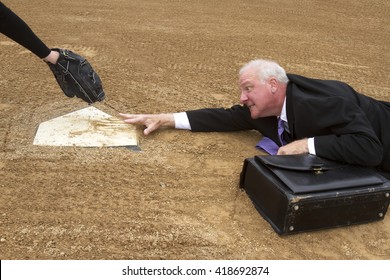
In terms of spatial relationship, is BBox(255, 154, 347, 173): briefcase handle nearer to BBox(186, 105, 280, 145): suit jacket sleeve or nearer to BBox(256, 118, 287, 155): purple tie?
BBox(256, 118, 287, 155): purple tie

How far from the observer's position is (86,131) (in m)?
3.53

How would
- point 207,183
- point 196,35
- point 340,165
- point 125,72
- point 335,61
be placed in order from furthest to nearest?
point 196,35, point 335,61, point 125,72, point 207,183, point 340,165

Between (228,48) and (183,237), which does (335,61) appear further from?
(183,237)

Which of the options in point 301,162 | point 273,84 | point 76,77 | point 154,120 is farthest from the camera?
point 154,120

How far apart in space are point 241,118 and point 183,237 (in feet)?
4.35

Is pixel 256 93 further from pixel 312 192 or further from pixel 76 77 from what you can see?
pixel 76 77

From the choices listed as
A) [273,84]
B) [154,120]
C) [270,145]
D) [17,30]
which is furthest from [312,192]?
[17,30]

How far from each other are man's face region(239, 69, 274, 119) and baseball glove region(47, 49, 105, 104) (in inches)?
46.1

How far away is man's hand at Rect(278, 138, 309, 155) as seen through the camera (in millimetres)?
2883

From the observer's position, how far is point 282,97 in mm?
3102

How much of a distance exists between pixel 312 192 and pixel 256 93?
890 mm

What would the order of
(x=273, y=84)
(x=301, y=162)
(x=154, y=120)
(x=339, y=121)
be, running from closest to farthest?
(x=301, y=162) → (x=339, y=121) → (x=273, y=84) → (x=154, y=120)

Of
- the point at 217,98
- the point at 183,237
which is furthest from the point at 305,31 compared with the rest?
the point at 183,237

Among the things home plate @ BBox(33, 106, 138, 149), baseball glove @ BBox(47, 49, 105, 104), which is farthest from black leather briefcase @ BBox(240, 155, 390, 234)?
baseball glove @ BBox(47, 49, 105, 104)
